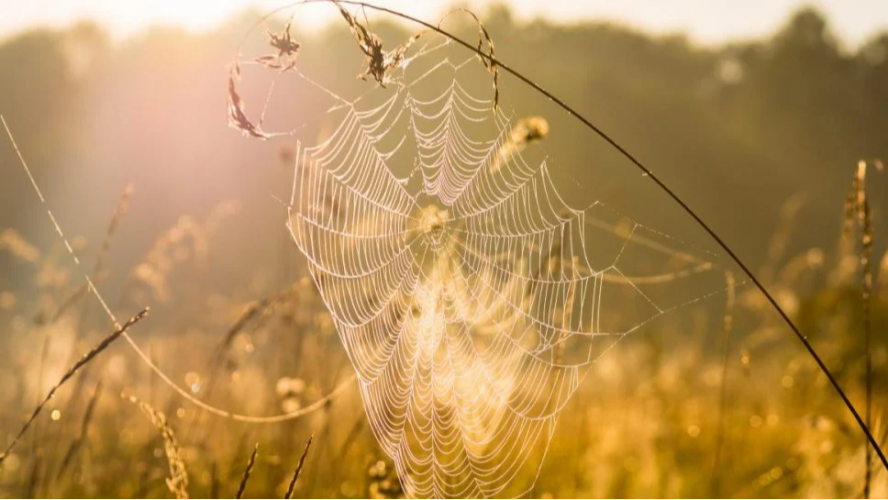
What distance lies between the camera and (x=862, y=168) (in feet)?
6.04

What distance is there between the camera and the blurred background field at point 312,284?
2.98 metres

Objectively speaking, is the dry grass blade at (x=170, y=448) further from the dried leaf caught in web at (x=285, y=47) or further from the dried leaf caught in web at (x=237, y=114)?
the dried leaf caught in web at (x=285, y=47)

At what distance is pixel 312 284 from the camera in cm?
280

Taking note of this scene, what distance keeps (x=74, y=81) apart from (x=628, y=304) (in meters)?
33.2

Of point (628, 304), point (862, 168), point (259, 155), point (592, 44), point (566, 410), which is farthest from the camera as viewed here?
point (592, 44)

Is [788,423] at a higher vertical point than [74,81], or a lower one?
lower

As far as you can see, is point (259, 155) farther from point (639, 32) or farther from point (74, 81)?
point (639, 32)

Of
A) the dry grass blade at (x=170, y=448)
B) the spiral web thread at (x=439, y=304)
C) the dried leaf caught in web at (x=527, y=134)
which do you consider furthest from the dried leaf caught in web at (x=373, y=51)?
the spiral web thread at (x=439, y=304)

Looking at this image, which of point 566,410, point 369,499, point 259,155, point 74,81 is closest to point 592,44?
point 259,155

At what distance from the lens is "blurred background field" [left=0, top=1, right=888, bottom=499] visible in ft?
9.77

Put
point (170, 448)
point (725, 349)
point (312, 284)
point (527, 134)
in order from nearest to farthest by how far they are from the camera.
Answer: point (170, 448)
point (527, 134)
point (725, 349)
point (312, 284)

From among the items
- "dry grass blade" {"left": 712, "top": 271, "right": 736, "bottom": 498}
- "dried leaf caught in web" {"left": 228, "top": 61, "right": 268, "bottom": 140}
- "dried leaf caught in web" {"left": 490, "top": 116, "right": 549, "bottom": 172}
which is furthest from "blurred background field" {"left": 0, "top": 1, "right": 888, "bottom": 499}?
"dried leaf caught in web" {"left": 228, "top": 61, "right": 268, "bottom": 140}

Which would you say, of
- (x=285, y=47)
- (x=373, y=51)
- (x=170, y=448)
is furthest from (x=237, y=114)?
(x=170, y=448)

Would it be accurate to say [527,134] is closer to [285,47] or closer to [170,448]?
[285,47]
